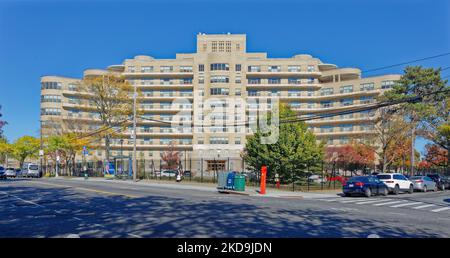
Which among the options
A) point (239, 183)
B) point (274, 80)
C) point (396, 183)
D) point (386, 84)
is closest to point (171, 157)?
point (274, 80)

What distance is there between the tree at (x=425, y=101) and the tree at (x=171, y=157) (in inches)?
1470

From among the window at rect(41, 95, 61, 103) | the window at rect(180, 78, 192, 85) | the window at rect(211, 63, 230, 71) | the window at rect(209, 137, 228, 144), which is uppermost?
the window at rect(211, 63, 230, 71)

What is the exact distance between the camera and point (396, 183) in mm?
32312

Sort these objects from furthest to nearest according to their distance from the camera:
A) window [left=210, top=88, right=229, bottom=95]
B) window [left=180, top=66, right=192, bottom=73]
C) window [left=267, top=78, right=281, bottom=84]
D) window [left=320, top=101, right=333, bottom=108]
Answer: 1. window [left=320, top=101, right=333, bottom=108]
2. window [left=180, top=66, right=192, bottom=73]
3. window [left=267, top=78, right=281, bottom=84]
4. window [left=210, top=88, right=229, bottom=95]

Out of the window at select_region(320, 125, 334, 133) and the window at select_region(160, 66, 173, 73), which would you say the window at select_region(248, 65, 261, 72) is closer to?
the window at select_region(160, 66, 173, 73)

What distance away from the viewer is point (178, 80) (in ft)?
283

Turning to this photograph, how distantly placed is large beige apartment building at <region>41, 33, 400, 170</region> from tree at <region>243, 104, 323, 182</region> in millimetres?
40882

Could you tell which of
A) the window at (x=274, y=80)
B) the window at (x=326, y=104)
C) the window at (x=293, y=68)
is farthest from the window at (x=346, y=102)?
the window at (x=274, y=80)

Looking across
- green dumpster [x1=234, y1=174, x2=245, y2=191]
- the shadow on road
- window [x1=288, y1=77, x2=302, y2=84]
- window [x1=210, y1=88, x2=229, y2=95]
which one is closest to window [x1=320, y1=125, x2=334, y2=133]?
window [x1=288, y1=77, x2=302, y2=84]

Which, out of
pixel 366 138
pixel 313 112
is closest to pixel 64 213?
pixel 366 138

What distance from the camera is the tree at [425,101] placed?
5267cm

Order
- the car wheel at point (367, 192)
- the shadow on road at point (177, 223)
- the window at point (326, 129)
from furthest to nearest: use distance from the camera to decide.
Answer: the window at point (326, 129) < the car wheel at point (367, 192) < the shadow on road at point (177, 223)

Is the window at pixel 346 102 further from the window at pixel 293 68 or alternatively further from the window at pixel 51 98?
the window at pixel 51 98

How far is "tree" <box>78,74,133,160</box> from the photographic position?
5734 centimetres
